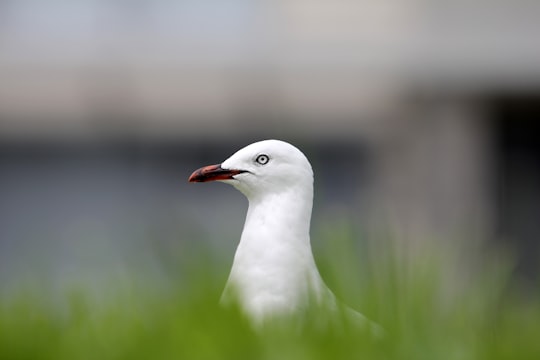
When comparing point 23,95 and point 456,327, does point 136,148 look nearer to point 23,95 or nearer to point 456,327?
point 23,95

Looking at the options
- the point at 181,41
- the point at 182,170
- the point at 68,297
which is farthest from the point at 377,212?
the point at 182,170

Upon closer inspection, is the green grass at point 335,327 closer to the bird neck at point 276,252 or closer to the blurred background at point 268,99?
the bird neck at point 276,252

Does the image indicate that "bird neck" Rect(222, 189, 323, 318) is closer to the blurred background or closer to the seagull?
the seagull

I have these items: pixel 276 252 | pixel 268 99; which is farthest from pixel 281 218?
pixel 268 99

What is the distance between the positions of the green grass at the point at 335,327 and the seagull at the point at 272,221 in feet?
1.52

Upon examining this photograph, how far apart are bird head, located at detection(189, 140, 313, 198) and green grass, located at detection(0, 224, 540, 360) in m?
0.98

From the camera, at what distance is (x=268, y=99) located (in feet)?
36.2

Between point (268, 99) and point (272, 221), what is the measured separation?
879cm

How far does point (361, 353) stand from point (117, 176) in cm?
1064

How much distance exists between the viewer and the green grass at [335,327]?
1.05 metres

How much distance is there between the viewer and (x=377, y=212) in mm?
1377

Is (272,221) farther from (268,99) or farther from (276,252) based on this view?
(268,99)

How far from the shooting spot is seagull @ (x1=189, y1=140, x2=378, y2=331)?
196 cm

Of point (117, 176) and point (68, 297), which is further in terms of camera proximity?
point (117, 176)
